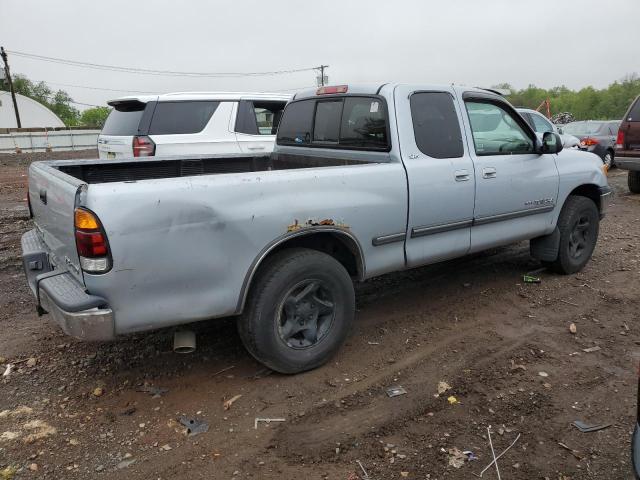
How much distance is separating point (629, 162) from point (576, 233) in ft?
19.4

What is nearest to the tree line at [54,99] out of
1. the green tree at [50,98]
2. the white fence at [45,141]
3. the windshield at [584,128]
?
the green tree at [50,98]

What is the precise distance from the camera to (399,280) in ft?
17.7

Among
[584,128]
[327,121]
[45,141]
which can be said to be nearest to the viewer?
[327,121]

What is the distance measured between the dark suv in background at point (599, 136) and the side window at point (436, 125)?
1167 centimetres

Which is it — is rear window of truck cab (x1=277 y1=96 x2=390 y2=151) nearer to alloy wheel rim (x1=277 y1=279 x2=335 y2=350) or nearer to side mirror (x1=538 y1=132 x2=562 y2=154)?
alloy wheel rim (x1=277 y1=279 x2=335 y2=350)

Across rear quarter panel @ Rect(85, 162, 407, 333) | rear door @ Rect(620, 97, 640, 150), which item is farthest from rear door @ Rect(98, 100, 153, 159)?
rear door @ Rect(620, 97, 640, 150)

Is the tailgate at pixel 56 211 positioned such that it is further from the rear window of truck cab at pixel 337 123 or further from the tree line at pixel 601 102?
the tree line at pixel 601 102

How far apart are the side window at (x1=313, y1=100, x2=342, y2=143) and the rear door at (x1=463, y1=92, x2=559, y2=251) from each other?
111cm

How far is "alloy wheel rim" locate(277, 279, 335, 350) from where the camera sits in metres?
3.43

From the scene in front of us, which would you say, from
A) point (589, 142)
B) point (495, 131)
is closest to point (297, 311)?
point (495, 131)

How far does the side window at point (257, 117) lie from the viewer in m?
7.77

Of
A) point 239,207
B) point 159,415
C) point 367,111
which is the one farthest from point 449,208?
point 159,415

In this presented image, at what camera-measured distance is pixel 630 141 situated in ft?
32.9

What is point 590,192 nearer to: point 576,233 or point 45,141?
point 576,233
